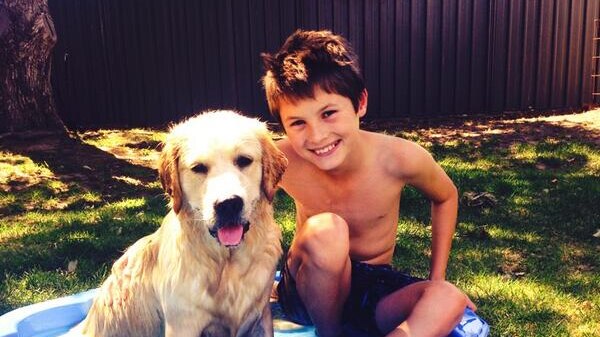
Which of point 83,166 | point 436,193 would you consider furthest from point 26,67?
point 436,193

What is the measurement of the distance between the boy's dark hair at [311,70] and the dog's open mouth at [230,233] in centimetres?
86

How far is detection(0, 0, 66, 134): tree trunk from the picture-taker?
8016mm

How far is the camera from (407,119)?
1055cm

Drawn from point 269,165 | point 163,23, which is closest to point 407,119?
point 163,23

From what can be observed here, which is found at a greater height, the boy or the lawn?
the boy

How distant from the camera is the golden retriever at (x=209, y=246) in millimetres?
2688

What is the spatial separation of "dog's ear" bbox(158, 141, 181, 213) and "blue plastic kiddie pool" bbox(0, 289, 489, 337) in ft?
3.82

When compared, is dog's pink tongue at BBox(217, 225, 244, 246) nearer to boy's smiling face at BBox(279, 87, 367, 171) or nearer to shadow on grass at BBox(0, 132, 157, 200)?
boy's smiling face at BBox(279, 87, 367, 171)

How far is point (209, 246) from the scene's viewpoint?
284cm

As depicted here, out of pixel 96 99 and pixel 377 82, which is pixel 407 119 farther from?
pixel 96 99

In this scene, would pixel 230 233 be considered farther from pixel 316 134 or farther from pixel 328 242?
pixel 316 134

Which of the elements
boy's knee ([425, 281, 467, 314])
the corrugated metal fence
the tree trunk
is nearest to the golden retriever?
boy's knee ([425, 281, 467, 314])

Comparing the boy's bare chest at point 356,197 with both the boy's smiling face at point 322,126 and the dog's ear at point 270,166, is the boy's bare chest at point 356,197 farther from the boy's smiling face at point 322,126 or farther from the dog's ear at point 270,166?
the dog's ear at point 270,166

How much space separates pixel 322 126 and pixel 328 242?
1.97 feet
